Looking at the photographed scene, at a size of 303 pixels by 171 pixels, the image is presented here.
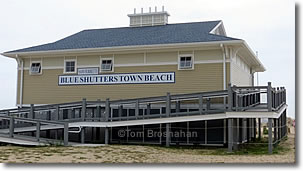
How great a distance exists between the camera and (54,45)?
795 inches

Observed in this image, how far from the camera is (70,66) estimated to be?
63.3ft

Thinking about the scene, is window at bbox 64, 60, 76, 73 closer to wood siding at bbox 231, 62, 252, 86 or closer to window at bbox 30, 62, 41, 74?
window at bbox 30, 62, 41, 74

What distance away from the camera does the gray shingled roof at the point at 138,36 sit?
17.8 metres

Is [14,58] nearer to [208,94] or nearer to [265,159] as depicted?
[208,94]

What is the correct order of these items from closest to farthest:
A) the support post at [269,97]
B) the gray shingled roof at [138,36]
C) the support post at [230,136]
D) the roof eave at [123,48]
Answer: the support post at [269,97], the support post at [230,136], the roof eave at [123,48], the gray shingled roof at [138,36]

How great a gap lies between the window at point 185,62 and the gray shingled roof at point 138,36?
73cm

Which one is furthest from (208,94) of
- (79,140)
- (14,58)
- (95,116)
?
(14,58)

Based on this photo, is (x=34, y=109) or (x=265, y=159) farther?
(x=34, y=109)

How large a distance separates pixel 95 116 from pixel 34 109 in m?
2.47

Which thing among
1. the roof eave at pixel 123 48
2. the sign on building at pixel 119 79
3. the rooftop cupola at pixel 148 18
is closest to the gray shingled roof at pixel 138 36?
the roof eave at pixel 123 48

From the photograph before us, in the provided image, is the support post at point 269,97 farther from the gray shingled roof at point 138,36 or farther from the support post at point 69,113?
the support post at point 69,113

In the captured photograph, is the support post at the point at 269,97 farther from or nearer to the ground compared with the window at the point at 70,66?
nearer to the ground

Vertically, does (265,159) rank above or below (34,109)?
below

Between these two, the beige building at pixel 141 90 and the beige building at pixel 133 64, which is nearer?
the beige building at pixel 141 90
